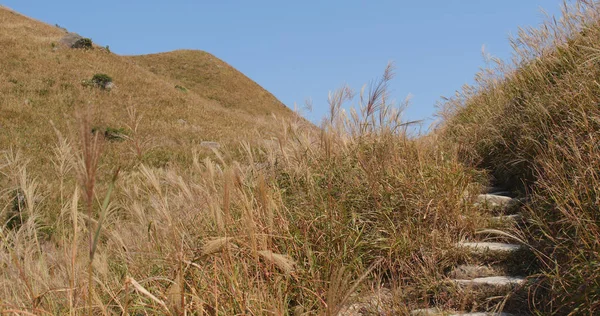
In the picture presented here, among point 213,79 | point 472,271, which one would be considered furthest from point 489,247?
point 213,79

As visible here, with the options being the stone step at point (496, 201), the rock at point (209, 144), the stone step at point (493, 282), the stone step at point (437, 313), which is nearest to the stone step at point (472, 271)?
the stone step at point (493, 282)

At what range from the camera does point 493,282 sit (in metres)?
3.54

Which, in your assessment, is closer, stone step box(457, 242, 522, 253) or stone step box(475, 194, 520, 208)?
stone step box(457, 242, 522, 253)

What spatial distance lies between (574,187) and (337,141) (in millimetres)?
2323

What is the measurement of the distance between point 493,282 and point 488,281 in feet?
0.11

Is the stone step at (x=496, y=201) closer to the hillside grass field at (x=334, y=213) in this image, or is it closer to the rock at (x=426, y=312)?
the hillside grass field at (x=334, y=213)

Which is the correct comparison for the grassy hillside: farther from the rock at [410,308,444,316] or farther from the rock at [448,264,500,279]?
the rock at [410,308,444,316]

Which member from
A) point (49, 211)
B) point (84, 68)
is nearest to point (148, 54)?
point (84, 68)

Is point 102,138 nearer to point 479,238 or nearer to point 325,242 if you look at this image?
point 325,242

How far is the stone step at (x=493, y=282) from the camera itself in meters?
3.48

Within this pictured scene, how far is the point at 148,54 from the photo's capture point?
2110 inches

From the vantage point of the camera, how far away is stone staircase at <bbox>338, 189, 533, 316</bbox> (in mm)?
3225

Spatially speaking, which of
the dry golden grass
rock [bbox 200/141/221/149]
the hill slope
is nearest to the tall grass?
the dry golden grass

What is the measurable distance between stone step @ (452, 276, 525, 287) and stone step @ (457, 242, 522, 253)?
32 centimetres
